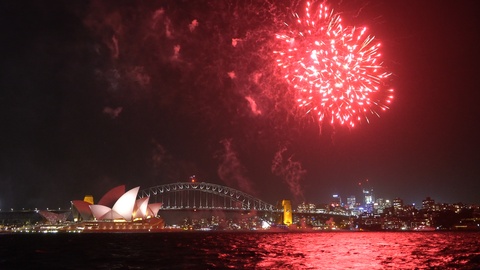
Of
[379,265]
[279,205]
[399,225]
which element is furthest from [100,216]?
[399,225]

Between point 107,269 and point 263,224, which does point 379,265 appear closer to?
point 107,269

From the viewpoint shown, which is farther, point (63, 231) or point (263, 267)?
point (63, 231)

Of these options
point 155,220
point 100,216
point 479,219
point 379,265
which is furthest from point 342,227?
point 379,265

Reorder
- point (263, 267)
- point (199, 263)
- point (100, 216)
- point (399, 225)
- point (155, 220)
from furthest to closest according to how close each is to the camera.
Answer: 1. point (399, 225)
2. point (155, 220)
3. point (100, 216)
4. point (199, 263)
5. point (263, 267)

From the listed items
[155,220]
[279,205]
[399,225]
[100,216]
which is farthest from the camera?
[399,225]

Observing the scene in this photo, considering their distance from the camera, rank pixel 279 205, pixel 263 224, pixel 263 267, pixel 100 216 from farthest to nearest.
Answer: pixel 263 224 → pixel 279 205 → pixel 100 216 → pixel 263 267

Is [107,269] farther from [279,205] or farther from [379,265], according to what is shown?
[279,205]

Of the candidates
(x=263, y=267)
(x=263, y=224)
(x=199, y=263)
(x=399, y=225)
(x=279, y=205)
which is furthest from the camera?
(x=399, y=225)
